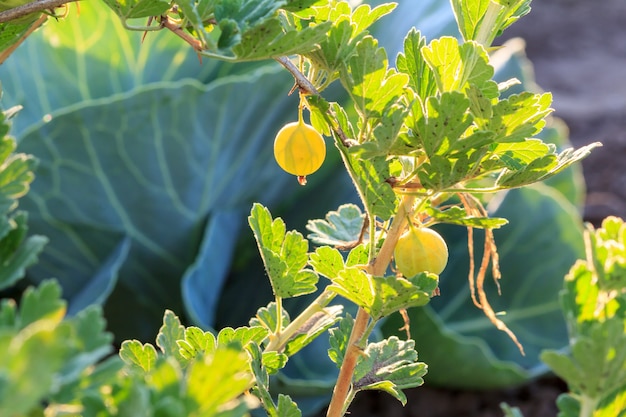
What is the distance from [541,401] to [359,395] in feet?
1.23

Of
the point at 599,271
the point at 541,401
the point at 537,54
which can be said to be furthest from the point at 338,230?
the point at 537,54

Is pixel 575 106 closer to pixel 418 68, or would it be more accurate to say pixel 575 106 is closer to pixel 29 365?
pixel 418 68

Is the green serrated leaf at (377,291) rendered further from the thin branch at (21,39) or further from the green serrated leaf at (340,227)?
the thin branch at (21,39)

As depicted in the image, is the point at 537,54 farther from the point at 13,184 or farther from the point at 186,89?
the point at 13,184

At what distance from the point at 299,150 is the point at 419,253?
84 mm

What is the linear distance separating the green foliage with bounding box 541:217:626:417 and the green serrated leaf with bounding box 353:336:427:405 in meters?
0.07

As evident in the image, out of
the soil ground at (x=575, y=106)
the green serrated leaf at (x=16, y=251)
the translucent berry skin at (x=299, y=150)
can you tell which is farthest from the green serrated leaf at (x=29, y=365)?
the soil ground at (x=575, y=106)

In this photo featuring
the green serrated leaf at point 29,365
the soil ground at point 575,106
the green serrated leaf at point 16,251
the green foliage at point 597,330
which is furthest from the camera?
the soil ground at point 575,106

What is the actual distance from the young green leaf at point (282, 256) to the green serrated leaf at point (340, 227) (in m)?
0.02

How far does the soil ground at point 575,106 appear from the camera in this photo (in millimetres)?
1681

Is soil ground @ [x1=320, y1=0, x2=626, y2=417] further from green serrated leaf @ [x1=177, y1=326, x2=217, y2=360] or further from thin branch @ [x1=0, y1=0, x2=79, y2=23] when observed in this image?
thin branch @ [x1=0, y1=0, x2=79, y2=23]

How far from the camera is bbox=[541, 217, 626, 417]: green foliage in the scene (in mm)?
457

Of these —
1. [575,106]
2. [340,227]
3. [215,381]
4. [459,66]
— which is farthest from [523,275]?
[575,106]

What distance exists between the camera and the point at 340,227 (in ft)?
1.71
